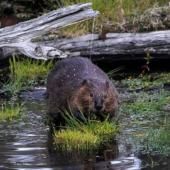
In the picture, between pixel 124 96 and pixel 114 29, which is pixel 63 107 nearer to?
pixel 124 96

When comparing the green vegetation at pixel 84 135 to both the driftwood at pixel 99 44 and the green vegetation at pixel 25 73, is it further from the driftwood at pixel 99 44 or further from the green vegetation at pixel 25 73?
the green vegetation at pixel 25 73

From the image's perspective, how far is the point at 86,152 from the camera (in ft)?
19.5

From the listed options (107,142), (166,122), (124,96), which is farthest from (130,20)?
(107,142)

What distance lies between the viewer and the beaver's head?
21.2 feet

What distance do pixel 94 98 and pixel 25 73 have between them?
311 centimetres

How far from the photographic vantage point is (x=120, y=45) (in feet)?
30.5

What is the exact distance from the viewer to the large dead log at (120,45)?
9.22 meters

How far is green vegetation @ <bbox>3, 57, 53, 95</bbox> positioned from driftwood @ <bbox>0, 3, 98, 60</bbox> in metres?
0.62

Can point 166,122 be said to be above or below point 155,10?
below

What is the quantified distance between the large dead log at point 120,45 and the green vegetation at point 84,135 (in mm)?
2783

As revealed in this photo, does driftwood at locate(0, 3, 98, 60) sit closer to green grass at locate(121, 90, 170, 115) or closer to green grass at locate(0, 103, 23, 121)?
green grass at locate(0, 103, 23, 121)

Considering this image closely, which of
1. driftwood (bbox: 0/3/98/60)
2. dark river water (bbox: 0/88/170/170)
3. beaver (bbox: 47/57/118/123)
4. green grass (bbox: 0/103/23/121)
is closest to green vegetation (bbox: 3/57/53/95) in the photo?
driftwood (bbox: 0/3/98/60)

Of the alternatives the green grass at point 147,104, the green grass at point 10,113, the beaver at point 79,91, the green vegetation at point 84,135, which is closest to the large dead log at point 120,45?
the green grass at point 147,104

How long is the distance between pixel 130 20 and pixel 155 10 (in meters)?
0.42
